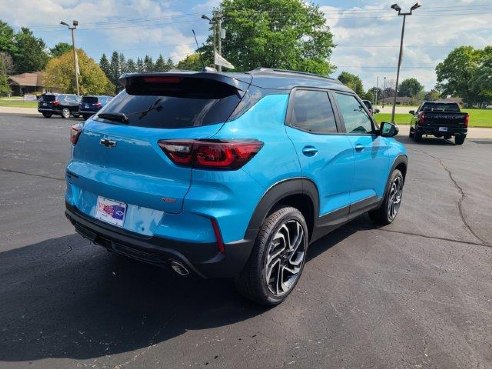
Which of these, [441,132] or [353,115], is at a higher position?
[353,115]

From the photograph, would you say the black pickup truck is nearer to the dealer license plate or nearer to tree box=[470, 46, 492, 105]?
the dealer license plate

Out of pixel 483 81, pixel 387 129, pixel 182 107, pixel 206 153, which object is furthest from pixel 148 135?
pixel 483 81

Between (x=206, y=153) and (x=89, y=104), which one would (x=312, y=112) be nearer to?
(x=206, y=153)

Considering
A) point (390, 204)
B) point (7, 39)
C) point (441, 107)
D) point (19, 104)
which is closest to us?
point (390, 204)

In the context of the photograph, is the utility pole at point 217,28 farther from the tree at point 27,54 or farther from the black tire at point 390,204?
the tree at point 27,54

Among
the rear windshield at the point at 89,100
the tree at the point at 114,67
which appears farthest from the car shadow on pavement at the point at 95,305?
the tree at the point at 114,67

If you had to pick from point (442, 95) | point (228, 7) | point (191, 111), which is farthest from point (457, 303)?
point (442, 95)

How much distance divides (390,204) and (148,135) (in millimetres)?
3690

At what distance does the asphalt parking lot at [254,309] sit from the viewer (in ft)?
8.48

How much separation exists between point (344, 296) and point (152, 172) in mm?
1928

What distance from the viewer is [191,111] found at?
2.78m

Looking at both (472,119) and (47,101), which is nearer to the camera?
(47,101)

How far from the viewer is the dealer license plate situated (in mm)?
2815

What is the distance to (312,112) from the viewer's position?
138 inches
